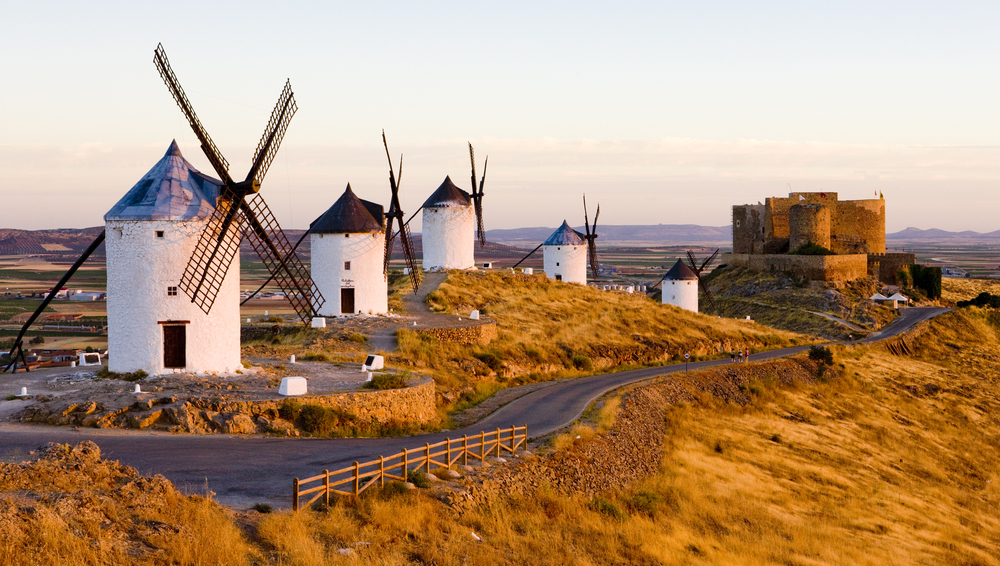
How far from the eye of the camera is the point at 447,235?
2164 inches

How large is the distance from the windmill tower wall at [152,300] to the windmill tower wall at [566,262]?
39745 millimetres

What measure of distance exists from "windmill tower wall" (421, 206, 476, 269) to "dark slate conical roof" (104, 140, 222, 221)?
30.0 metres

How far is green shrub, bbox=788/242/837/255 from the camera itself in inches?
2768

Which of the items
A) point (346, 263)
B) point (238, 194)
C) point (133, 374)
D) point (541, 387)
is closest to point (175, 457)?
point (133, 374)

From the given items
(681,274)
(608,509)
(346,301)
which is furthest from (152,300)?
(681,274)

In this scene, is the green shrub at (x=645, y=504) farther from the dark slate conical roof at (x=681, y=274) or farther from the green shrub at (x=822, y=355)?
the dark slate conical roof at (x=681, y=274)

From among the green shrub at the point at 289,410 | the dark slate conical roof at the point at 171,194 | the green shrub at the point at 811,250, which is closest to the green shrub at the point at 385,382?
the green shrub at the point at 289,410

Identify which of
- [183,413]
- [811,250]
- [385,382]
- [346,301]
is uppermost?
[811,250]

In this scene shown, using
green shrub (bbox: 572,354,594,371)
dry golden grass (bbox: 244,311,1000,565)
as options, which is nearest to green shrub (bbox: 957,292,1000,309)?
dry golden grass (bbox: 244,311,1000,565)

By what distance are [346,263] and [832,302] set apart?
136 ft

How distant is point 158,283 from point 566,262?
4132cm

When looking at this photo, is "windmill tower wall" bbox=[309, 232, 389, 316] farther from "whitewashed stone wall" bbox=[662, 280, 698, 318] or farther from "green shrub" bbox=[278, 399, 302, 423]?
"whitewashed stone wall" bbox=[662, 280, 698, 318]

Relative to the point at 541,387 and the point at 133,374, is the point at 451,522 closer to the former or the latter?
the point at 133,374

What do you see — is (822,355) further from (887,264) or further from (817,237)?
(887,264)
